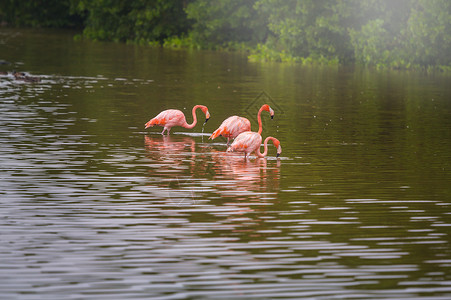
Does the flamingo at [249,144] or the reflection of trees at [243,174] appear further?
the flamingo at [249,144]

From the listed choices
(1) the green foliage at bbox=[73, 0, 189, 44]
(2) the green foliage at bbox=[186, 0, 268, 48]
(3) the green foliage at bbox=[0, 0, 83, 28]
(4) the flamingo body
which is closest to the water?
(4) the flamingo body

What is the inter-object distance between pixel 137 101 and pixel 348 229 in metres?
14.0

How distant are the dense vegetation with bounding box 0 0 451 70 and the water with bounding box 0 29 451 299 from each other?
51.5 feet

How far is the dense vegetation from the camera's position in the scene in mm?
37062

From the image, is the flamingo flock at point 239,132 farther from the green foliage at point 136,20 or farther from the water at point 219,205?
the green foliage at point 136,20

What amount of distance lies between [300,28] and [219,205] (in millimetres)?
33620

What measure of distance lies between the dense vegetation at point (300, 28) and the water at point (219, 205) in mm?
15693

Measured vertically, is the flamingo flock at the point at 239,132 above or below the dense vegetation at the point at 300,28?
below

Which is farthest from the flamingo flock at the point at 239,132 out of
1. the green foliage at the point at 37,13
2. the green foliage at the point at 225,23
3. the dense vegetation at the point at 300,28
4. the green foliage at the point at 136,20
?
the green foliage at the point at 37,13

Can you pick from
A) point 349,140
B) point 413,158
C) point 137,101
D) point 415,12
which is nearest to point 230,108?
point 137,101

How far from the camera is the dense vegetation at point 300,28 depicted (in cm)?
3706

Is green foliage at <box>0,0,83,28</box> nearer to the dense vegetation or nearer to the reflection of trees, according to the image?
the dense vegetation

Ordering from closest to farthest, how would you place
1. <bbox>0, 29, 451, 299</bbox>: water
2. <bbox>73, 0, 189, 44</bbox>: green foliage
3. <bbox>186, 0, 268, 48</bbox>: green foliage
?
1. <bbox>0, 29, 451, 299</bbox>: water
2. <bbox>186, 0, 268, 48</bbox>: green foliage
3. <bbox>73, 0, 189, 44</bbox>: green foliage

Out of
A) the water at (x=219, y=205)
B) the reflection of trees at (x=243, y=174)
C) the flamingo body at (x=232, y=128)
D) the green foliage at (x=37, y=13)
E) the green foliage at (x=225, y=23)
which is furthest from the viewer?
the green foliage at (x=37, y=13)
